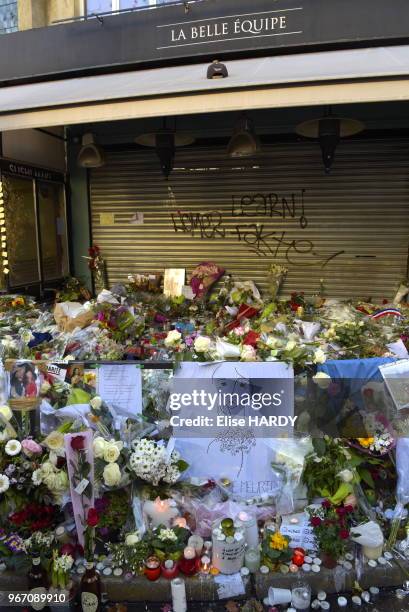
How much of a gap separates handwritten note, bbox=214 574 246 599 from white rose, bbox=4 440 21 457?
4.53ft

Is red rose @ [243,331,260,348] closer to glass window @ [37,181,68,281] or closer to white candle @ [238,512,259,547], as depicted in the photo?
white candle @ [238,512,259,547]

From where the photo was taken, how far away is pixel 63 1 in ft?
21.2

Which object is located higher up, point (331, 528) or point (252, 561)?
point (331, 528)

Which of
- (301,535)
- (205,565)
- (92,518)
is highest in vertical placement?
(92,518)

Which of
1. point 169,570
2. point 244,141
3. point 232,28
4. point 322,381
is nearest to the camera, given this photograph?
point 169,570

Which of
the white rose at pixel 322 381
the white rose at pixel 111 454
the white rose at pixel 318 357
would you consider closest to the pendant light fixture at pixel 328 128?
the white rose at pixel 318 357

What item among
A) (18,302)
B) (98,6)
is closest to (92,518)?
(18,302)

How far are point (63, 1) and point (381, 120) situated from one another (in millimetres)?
4908

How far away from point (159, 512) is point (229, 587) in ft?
1.91

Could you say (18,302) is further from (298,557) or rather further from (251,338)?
(298,557)

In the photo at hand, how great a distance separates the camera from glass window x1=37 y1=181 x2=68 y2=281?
7.08m

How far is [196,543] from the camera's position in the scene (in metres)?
2.67

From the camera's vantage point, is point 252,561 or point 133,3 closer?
point 252,561

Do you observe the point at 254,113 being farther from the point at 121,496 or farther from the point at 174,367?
the point at 121,496
